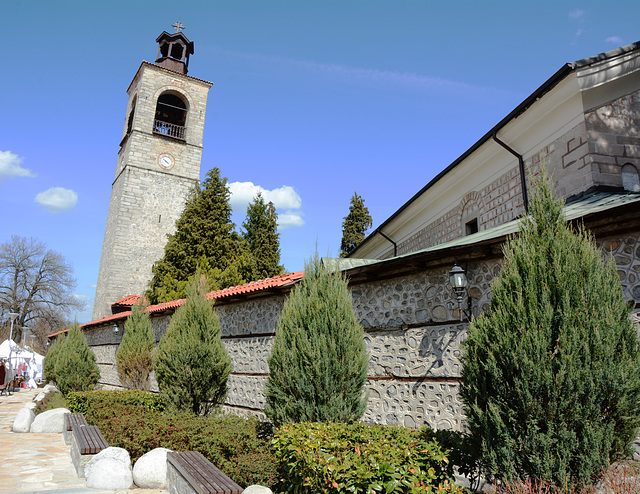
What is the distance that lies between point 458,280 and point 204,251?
53.5ft

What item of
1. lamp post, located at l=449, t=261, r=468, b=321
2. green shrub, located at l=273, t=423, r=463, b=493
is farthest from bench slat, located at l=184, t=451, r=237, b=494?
lamp post, located at l=449, t=261, r=468, b=321

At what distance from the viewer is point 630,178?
7.21 metres

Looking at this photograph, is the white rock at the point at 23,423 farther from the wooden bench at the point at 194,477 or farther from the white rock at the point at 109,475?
the wooden bench at the point at 194,477

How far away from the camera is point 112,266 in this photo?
2294 centimetres

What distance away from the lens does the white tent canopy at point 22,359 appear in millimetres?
20562

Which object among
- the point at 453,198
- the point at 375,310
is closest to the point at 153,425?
the point at 375,310

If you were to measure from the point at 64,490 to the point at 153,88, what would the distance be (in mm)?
24438

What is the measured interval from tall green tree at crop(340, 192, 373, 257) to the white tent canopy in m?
17.9

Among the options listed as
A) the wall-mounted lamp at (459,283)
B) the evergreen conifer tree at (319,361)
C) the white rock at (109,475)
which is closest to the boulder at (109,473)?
the white rock at (109,475)

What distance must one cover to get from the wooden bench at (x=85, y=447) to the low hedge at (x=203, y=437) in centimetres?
32

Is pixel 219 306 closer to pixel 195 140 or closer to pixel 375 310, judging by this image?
pixel 375 310

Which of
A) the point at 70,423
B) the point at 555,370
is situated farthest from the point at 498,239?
the point at 70,423

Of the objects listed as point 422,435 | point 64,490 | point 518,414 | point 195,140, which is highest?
point 195,140

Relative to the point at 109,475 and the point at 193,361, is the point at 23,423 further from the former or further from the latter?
the point at 109,475
